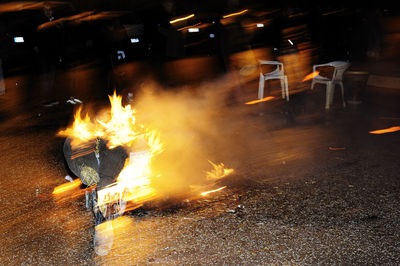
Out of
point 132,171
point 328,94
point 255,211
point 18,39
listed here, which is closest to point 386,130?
point 328,94

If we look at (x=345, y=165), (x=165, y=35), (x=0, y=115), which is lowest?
(x=345, y=165)

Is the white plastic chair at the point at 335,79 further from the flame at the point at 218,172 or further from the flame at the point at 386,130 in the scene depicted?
the flame at the point at 218,172

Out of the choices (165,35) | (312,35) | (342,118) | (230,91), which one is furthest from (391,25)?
(342,118)

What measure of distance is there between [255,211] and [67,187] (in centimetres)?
270

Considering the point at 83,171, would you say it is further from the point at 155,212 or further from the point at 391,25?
the point at 391,25

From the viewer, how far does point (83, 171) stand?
4680 mm

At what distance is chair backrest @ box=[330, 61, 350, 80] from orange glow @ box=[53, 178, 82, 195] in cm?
577

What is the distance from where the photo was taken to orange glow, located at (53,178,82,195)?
15.6ft

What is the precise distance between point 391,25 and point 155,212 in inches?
872

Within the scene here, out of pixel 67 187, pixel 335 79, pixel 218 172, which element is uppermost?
pixel 335 79

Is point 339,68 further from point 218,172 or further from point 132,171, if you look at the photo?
point 132,171

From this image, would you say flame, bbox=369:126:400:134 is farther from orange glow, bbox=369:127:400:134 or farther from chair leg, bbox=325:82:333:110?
chair leg, bbox=325:82:333:110

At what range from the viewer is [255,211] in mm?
3873

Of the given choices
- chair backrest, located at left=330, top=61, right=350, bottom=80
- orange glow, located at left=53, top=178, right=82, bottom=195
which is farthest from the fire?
chair backrest, located at left=330, top=61, right=350, bottom=80
